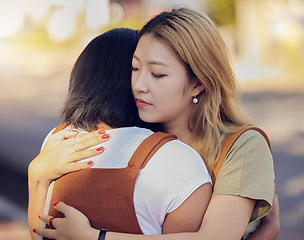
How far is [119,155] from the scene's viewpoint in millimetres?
1317

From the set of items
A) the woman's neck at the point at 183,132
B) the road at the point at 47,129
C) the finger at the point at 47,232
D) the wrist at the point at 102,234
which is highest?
the woman's neck at the point at 183,132

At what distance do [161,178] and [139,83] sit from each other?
0.41 metres

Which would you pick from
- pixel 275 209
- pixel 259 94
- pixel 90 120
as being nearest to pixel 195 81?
pixel 90 120

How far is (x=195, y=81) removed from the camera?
5.67ft

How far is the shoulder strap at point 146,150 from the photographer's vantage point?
1269mm

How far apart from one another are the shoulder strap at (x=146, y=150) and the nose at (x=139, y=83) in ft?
0.96

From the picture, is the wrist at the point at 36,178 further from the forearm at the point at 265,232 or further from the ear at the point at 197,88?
the forearm at the point at 265,232

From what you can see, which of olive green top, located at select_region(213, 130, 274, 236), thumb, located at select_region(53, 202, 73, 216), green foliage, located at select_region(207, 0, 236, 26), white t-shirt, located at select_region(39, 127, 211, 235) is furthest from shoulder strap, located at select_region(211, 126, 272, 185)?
green foliage, located at select_region(207, 0, 236, 26)

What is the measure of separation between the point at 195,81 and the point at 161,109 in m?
0.18

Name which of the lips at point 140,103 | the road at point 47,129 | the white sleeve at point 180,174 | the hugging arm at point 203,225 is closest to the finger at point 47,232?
the hugging arm at point 203,225

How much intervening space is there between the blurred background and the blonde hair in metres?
2.37

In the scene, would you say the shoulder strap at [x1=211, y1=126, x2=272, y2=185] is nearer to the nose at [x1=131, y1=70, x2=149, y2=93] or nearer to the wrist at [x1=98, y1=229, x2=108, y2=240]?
the nose at [x1=131, y1=70, x2=149, y2=93]

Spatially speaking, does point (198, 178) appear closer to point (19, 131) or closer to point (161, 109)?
point (161, 109)

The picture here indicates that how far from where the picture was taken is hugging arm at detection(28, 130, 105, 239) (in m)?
1.38
